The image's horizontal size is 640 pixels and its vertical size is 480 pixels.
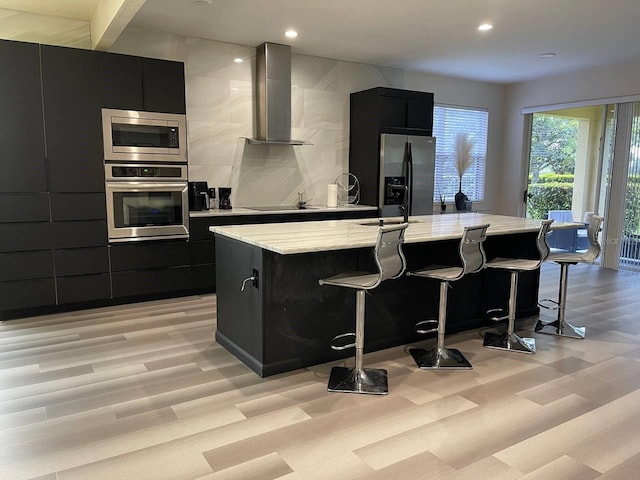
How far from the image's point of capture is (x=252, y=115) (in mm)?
5680

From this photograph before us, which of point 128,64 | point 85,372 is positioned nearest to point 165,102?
point 128,64

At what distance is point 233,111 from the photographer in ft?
18.2

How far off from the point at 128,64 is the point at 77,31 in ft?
2.67

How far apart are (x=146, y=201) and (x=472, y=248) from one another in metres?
3.11

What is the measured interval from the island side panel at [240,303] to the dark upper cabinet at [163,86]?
6.09 feet

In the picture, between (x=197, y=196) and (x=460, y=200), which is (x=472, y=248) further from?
(x=460, y=200)

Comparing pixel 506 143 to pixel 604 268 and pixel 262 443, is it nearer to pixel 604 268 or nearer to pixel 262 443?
pixel 604 268

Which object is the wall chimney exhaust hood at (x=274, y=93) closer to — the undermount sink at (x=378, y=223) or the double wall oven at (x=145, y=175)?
the double wall oven at (x=145, y=175)

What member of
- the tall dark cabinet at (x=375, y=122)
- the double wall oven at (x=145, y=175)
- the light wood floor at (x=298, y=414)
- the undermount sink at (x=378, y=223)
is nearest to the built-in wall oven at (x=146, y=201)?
the double wall oven at (x=145, y=175)

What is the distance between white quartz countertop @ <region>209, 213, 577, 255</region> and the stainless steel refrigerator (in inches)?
68.2

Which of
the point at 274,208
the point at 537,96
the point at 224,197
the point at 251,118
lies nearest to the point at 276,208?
the point at 274,208

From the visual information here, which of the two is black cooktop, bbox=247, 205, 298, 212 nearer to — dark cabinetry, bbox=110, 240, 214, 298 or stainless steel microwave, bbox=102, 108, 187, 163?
dark cabinetry, bbox=110, 240, 214, 298

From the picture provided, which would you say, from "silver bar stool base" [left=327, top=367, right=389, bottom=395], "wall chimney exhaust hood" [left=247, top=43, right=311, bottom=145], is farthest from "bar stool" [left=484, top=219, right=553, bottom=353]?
"wall chimney exhaust hood" [left=247, top=43, right=311, bottom=145]

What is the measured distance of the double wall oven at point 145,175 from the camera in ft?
14.5
